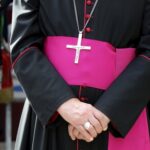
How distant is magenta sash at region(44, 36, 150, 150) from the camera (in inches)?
61.9

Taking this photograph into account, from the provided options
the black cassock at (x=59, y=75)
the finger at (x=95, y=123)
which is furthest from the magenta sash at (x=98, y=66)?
the finger at (x=95, y=123)

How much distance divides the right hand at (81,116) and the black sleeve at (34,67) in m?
0.03

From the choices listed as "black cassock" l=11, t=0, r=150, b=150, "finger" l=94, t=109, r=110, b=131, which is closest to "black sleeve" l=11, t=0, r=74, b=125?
"black cassock" l=11, t=0, r=150, b=150

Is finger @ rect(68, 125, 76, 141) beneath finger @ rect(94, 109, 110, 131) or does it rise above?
beneath

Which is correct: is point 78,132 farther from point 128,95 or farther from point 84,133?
point 128,95

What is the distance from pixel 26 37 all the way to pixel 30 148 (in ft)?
1.33

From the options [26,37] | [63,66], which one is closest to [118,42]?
[63,66]

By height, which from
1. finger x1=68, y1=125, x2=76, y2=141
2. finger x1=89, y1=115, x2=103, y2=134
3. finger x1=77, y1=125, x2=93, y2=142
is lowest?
finger x1=68, y1=125, x2=76, y2=141

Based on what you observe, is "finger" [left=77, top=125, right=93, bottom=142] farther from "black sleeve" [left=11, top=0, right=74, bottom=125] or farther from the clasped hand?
"black sleeve" [left=11, top=0, right=74, bottom=125]

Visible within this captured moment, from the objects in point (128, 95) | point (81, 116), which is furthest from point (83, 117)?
point (128, 95)

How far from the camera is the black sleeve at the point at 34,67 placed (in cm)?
153

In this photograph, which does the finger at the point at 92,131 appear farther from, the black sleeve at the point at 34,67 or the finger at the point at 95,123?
the black sleeve at the point at 34,67

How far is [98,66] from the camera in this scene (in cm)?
158

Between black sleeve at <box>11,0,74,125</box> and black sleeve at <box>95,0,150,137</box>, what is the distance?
0.43ft
